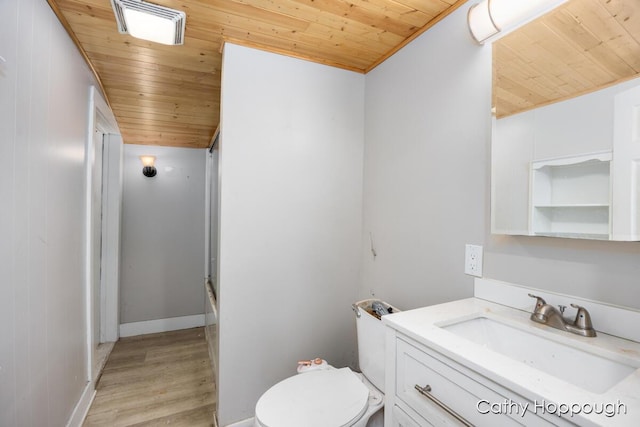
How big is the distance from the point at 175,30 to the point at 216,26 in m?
0.20

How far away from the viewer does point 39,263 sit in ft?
4.12

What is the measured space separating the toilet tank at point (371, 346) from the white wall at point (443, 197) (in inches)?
11.5

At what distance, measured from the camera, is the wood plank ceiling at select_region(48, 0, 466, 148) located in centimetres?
136

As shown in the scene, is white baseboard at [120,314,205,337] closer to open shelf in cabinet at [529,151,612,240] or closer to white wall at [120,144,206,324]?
white wall at [120,144,206,324]

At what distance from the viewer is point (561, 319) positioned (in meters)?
0.90

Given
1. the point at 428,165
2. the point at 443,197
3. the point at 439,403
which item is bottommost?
the point at 439,403

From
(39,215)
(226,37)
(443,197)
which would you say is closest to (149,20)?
(226,37)

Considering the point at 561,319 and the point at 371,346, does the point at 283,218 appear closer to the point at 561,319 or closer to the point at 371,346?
the point at 371,346

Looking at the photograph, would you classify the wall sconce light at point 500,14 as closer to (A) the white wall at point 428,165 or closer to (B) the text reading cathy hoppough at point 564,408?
A: (A) the white wall at point 428,165

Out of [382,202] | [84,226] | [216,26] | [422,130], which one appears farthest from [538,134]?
[84,226]

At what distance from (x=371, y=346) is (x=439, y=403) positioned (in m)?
0.61

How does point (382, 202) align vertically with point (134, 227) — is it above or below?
above

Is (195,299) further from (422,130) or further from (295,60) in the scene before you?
(422,130)

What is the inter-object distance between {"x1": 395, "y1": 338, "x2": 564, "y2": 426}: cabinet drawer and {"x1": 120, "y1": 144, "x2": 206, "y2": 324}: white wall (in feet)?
10.2
